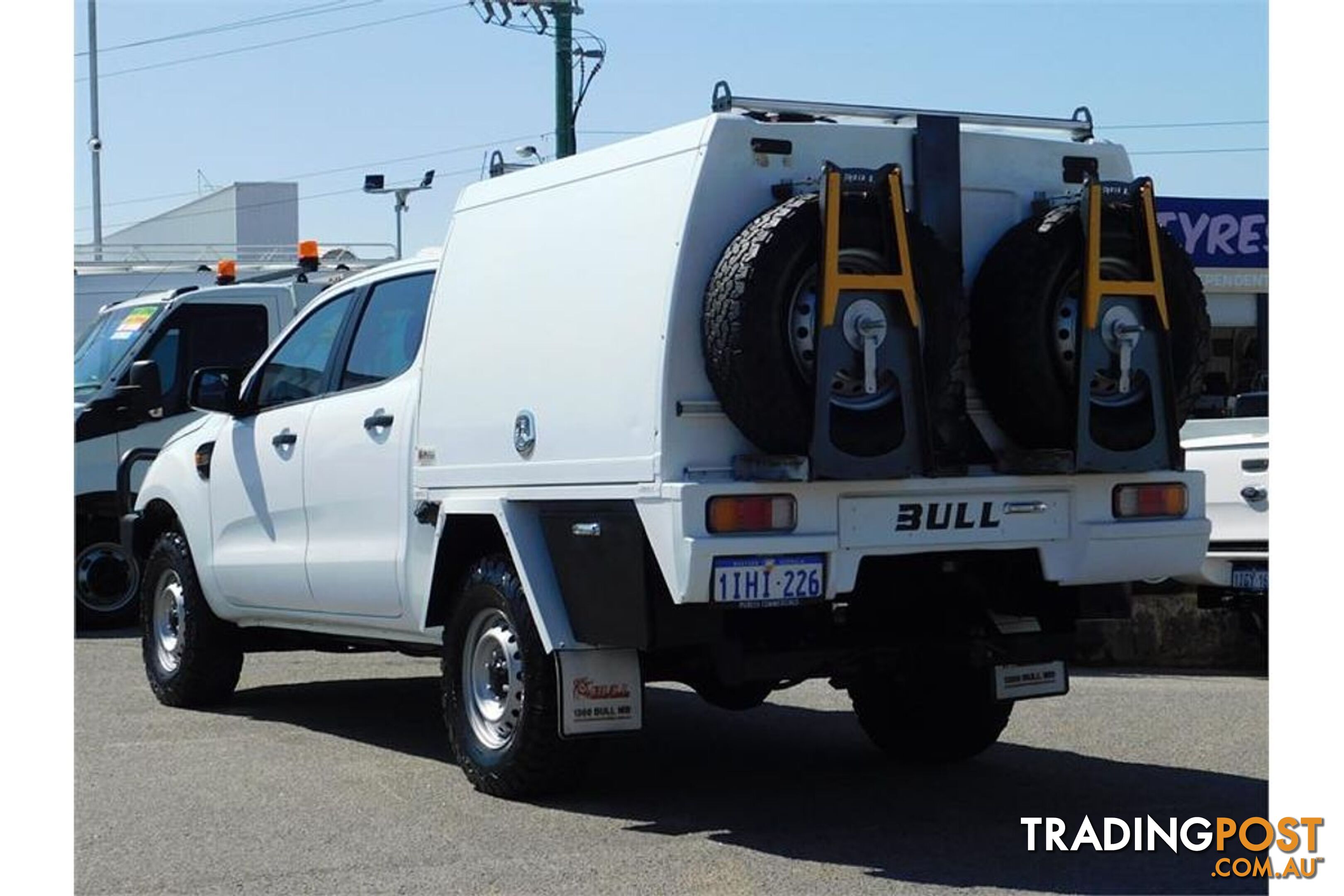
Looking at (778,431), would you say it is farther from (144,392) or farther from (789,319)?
(144,392)

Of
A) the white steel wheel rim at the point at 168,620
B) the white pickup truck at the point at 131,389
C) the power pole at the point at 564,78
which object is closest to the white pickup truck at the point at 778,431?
the white steel wheel rim at the point at 168,620

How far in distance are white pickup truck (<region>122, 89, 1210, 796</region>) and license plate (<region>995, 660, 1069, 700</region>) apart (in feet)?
0.06

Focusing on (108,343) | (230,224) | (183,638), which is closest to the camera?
(183,638)

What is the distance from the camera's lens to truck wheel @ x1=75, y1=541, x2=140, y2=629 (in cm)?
1430

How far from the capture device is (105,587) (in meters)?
14.5

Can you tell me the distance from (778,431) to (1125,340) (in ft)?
4.46

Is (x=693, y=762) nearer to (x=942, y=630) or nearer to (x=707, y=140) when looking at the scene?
(x=942, y=630)

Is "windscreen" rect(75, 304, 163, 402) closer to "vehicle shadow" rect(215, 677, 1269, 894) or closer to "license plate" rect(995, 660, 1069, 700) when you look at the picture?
"vehicle shadow" rect(215, 677, 1269, 894)

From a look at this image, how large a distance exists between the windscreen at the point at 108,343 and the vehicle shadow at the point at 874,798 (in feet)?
17.1

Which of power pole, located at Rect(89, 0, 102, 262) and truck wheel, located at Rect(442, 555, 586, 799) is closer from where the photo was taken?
truck wheel, located at Rect(442, 555, 586, 799)

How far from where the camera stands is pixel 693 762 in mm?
8477

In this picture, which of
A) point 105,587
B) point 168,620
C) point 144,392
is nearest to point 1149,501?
point 168,620

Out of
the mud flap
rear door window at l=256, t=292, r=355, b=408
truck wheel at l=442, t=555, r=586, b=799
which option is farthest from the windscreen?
the mud flap

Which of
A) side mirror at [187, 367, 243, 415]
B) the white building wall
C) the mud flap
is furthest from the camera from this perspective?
the white building wall
